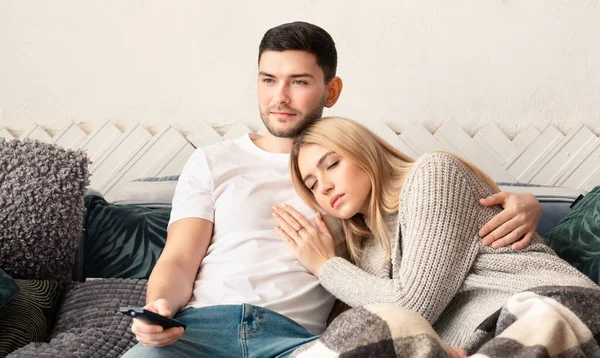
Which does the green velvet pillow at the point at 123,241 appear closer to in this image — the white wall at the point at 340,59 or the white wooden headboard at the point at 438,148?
the white wooden headboard at the point at 438,148

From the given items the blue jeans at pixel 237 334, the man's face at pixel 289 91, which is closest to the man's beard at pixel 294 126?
the man's face at pixel 289 91

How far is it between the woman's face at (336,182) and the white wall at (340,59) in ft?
2.68

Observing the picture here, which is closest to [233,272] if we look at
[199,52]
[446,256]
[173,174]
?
[446,256]

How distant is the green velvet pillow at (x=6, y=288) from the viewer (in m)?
1.55

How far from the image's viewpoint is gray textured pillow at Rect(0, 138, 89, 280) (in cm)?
175

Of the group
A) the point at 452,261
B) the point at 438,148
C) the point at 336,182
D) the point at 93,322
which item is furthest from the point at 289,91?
the point at 438,148

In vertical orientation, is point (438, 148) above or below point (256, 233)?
above

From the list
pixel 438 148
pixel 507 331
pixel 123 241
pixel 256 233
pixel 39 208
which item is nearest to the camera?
pixel 507 331

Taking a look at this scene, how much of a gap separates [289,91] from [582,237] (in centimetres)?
78

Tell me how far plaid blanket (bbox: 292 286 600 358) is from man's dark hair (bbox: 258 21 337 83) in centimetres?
80

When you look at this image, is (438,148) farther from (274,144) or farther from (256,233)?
(256,233)

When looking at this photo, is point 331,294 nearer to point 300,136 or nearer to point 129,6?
point 300,136

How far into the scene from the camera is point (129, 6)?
243 centimetres

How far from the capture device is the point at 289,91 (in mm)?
1729
